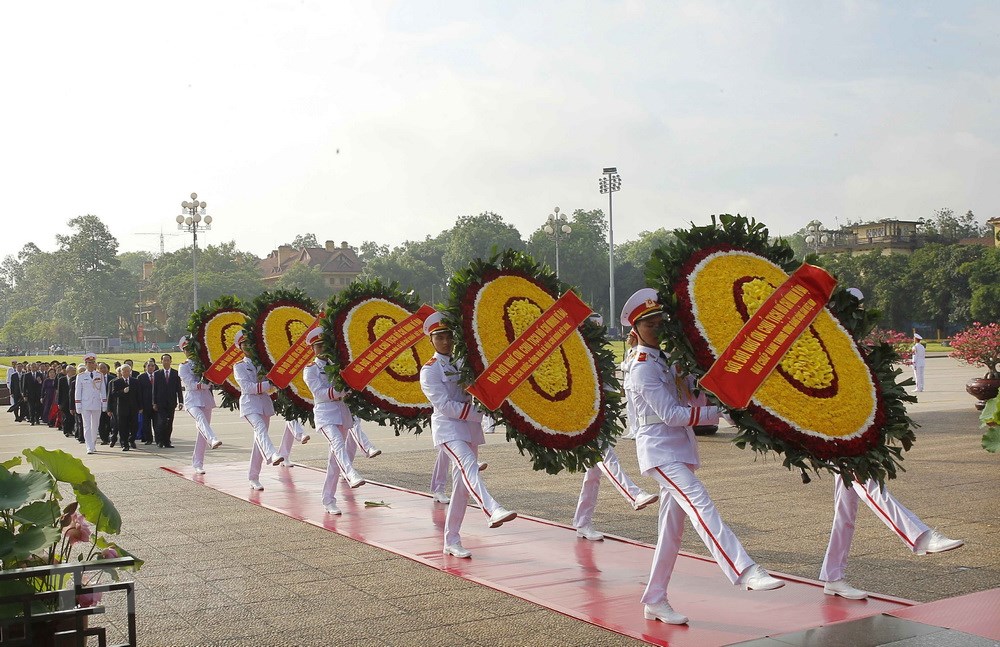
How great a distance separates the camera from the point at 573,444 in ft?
25.3

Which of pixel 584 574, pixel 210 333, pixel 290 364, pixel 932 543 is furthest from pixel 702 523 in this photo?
pixel 210 333

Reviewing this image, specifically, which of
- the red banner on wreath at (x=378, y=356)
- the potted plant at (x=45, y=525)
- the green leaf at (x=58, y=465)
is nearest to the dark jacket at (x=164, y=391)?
the red banner on wreath at (x=378, y=356)

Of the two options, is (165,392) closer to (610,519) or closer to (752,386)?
(610,519)

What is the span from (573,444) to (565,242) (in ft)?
254

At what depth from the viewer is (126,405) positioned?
19.4m

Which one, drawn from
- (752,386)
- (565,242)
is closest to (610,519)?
(752,386)

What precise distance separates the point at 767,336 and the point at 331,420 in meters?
6.54

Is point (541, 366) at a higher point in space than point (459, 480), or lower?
higher

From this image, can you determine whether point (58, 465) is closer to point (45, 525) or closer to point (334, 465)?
point (45, 525)

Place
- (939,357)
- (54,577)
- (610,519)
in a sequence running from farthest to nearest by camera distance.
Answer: (939,357) → (610,519) → (54,577)

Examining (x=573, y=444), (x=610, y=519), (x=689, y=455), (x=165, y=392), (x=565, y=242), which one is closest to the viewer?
(x=689, y=455)

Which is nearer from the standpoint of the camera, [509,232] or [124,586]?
[124,586]

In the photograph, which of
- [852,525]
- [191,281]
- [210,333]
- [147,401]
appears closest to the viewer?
[852,525]

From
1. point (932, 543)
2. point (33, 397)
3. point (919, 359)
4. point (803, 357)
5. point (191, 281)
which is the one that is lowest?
point (33, 397)
